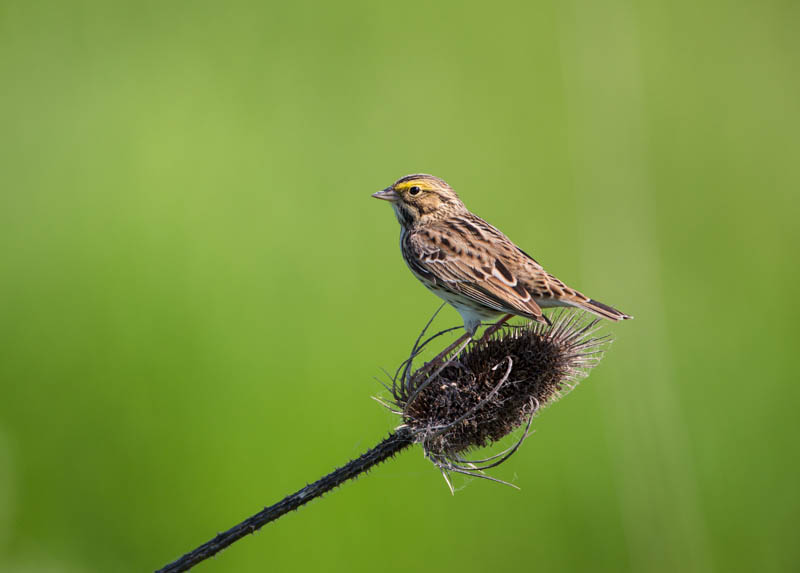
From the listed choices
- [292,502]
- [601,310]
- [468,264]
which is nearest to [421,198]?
[468,264]

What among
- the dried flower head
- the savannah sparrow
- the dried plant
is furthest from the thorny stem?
the savannah sparrow

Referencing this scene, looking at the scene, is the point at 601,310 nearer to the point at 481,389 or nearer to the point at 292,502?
the point at 481,389

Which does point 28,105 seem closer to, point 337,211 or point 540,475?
point 337,211

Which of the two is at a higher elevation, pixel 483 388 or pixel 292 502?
pixel 483 388

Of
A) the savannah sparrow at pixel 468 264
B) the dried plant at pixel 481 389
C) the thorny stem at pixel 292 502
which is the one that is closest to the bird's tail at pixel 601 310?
the savannah sparrow at pixel 468 264

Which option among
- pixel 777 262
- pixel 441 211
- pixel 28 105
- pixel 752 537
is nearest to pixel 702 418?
pixel 752 537
